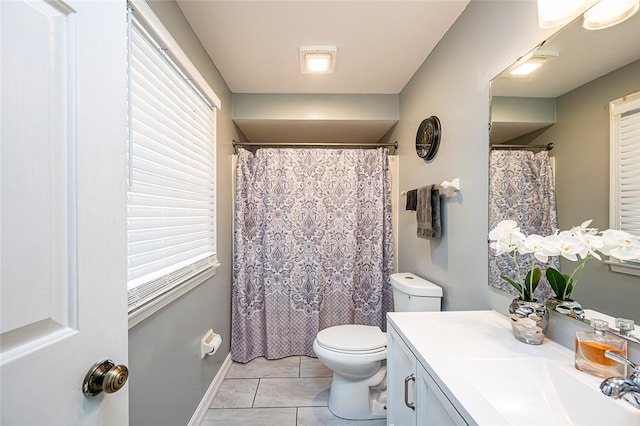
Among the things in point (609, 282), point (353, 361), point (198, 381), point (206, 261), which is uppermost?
point (609, 282)

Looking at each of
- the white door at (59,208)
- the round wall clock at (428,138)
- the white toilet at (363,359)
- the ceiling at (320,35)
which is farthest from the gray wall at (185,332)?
the round wall clock at (428,138)

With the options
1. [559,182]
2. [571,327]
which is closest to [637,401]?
[571,327]

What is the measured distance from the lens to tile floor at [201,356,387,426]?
5.04ft

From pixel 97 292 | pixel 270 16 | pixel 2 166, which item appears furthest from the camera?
pixel 270 16

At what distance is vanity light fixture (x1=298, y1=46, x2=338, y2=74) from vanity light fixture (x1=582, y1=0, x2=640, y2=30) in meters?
1.23

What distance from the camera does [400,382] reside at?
1050mm

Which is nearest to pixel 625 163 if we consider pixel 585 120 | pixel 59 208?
pixel 585 120

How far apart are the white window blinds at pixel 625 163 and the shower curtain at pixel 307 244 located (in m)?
1.56

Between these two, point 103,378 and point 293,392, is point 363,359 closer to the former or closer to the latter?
point 293,392

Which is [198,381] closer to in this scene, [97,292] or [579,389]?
[97,292]

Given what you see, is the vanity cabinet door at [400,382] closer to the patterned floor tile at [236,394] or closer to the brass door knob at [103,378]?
the brass door knob at [103,378]

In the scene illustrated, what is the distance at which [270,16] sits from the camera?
140cm

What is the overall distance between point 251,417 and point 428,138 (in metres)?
2.13

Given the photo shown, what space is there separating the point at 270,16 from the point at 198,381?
216 cm
